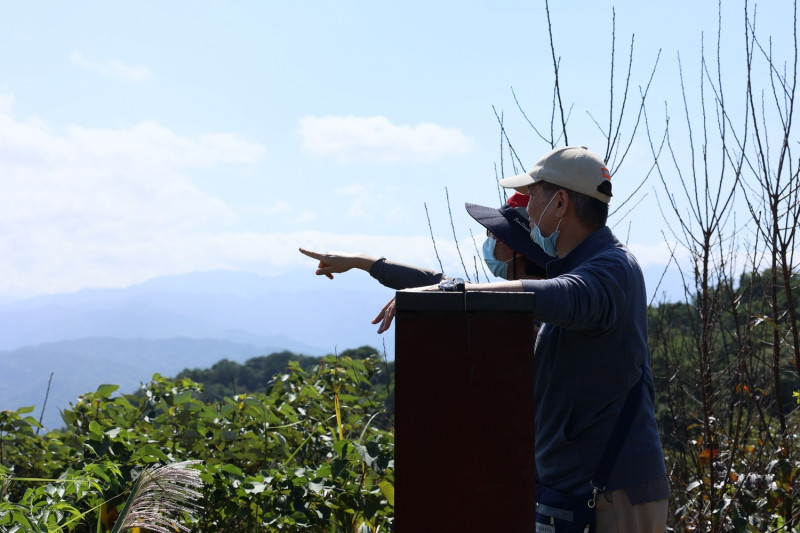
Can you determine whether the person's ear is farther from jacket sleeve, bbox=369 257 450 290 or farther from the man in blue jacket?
jacket sleeve, bbox=369 257 450 290

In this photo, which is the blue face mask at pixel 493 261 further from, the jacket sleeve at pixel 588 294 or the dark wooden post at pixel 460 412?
the dark wooden post at pixel 460 412

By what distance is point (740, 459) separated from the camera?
4.68 metres

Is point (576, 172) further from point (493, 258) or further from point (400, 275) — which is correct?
point (400, 275)

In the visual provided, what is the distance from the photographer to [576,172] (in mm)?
2096

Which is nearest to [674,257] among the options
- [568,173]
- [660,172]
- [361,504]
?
[660,172]

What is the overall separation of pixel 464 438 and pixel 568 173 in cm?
80

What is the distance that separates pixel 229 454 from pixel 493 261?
189 centimetres

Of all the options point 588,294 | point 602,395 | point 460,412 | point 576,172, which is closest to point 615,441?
point 602,395

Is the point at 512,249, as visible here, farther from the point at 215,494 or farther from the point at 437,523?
the point at 215,494

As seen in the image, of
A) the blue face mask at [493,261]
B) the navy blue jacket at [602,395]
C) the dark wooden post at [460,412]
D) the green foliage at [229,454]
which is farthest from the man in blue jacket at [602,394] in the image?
the green foliage at [229,454]

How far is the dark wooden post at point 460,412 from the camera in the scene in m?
1.64

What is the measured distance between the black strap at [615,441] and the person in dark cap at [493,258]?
57 cm

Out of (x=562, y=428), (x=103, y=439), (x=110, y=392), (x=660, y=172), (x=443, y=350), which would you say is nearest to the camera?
(x=443, y=350)

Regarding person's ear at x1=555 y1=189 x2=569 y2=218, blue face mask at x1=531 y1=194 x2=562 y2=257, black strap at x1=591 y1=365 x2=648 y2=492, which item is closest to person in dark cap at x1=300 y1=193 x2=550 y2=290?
blue face mask at x1=531 y1=194 x2=562 y2=257
